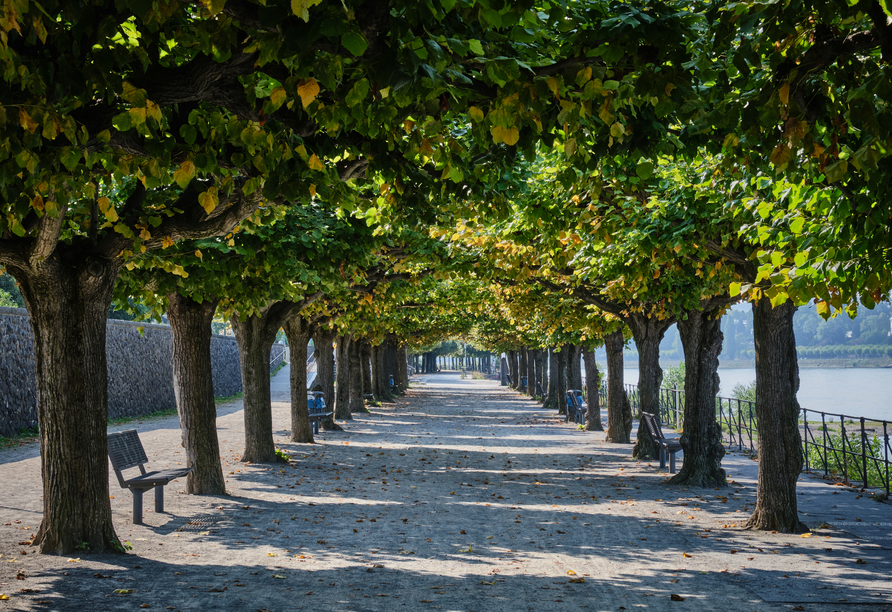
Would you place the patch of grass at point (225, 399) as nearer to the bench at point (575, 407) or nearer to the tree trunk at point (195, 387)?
the bench at point (575, 407)

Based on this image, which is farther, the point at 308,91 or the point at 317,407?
the point at 317,407

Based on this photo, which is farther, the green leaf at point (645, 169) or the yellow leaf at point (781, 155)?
the green leaf at point (645, 169)

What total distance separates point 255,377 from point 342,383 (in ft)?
41.6

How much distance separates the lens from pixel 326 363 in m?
23.2

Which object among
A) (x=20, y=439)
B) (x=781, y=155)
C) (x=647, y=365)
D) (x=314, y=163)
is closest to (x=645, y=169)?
(x=781, y=155)

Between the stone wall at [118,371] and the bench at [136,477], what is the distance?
6.27m

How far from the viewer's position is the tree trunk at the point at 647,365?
53.4 feet

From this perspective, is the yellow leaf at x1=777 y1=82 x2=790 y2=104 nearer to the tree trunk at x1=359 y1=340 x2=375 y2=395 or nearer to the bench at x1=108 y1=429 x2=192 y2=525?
the bench at x1=108 y1=429 x2=192 y2=525

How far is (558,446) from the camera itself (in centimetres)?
1938

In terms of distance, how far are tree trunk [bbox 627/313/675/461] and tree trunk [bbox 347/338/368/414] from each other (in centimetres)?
1499

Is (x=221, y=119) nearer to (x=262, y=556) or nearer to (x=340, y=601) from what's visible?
(x=340, y=601)

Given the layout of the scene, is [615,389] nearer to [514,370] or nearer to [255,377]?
[255,377]

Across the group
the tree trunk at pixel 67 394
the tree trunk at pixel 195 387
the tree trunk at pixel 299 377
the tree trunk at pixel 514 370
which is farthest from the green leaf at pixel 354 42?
the tree trunk at pixel 514 370

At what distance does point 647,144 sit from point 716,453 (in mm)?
9224
